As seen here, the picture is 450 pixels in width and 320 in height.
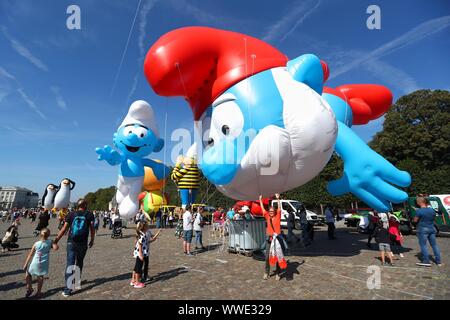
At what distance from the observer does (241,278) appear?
5.57 metres

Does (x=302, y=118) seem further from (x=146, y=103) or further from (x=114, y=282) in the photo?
(x=146, y=103)

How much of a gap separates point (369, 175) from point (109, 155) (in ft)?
39.2

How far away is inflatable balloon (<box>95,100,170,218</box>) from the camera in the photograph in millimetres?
12984

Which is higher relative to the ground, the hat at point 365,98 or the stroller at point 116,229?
the hat at point 365,98

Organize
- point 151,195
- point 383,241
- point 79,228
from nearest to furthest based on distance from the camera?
point 79,228 < point 383,241 < point 151,195

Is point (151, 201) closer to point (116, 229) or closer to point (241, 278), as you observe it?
point (116, 229)

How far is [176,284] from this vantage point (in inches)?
206

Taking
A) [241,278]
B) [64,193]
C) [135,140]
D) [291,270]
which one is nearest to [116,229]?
[64,193]

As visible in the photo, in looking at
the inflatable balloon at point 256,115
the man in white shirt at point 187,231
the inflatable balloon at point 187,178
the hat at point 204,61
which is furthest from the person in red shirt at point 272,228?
the inflatable balloon at point 187,178

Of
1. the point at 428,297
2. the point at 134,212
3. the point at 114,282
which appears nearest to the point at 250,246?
the point at 114,282

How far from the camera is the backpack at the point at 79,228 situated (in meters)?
4.96

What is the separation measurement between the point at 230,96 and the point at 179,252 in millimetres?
5968

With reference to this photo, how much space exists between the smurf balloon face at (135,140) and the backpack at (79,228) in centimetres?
818

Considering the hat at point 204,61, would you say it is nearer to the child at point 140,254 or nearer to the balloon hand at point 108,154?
the child at point 140,254
